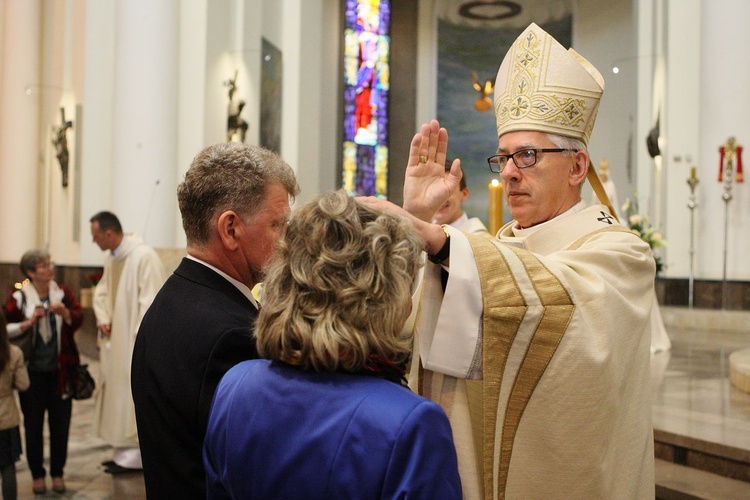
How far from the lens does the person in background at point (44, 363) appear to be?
5109 mm

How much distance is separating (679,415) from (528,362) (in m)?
3.52

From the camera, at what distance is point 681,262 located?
11.2 m

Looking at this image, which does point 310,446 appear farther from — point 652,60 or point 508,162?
point 652,60

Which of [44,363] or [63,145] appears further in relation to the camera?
[63,145]

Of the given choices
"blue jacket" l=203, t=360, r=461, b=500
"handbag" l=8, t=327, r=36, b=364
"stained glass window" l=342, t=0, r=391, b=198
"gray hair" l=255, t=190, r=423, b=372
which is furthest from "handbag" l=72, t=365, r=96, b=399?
"stained glass window" l=342, t=0, r=391, b=198

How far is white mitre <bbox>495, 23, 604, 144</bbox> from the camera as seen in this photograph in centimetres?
215

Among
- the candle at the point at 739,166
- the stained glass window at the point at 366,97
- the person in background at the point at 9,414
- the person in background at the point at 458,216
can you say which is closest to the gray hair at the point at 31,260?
the person in background at the point at 9,414

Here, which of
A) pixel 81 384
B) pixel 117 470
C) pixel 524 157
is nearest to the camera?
pixel 524 157

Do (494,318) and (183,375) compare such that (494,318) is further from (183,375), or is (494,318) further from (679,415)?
(679,415)

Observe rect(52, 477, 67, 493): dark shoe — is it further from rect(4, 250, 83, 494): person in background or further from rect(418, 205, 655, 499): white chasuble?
rect(418, 205, 655, 499): white chasuble

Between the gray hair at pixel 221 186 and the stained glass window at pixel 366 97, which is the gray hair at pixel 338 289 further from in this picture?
the stained glass window at pixel 366 97

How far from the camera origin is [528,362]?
169 cm

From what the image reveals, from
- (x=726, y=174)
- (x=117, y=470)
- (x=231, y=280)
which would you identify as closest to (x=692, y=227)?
(x=726, y=174)

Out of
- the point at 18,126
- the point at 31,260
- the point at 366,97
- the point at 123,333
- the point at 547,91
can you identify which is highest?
the point at 366,97
